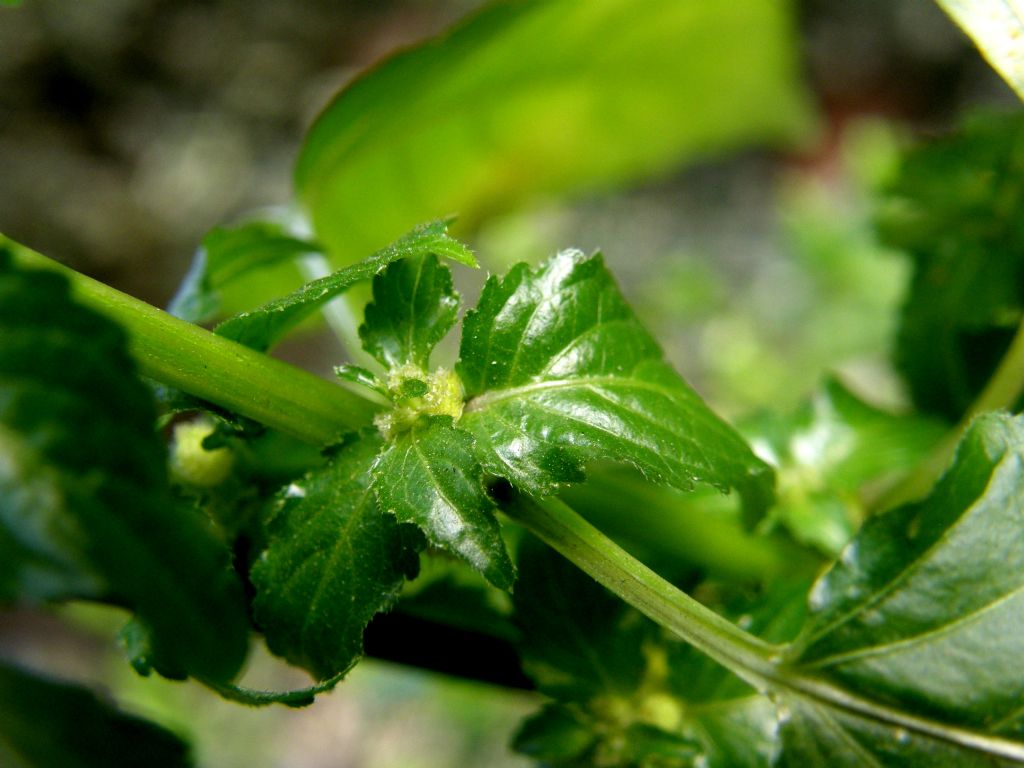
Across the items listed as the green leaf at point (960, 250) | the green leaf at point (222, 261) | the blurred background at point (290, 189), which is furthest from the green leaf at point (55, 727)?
the blurred background at point (290, 189)

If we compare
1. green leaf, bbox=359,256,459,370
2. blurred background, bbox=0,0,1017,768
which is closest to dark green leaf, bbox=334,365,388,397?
green leaf, bbox=359,256,459,370

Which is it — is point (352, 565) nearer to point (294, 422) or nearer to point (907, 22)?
point (294, 422)

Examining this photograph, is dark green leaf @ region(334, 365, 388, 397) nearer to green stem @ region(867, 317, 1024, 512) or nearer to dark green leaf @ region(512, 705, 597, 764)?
dark green leaf @ region(512, 705, 597, 764)

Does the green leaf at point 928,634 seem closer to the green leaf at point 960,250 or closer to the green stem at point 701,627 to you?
the green stem at point 701,627

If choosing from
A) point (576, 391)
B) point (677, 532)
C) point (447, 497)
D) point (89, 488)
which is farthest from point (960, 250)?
point (89, 488)

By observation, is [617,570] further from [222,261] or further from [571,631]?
[222,261]

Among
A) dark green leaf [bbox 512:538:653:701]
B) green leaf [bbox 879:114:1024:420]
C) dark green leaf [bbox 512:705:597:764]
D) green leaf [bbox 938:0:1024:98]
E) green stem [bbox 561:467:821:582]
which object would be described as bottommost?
dark green leaf [bbox 512:705:597:764]
